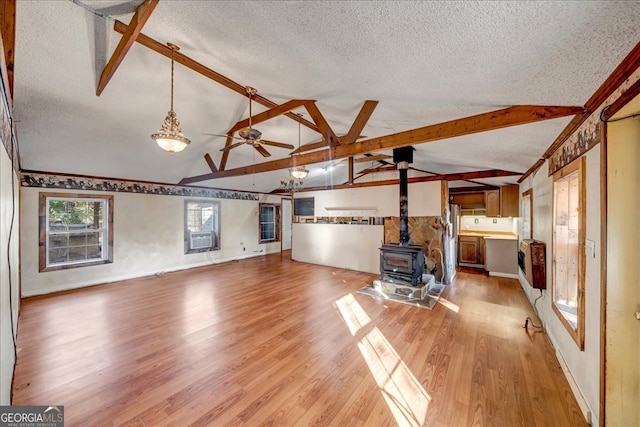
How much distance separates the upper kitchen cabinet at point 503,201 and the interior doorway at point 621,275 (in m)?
4.51

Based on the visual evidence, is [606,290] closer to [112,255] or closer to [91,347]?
[91,347]

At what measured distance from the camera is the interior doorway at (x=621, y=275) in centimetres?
133

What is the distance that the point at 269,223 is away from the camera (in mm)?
Result: 8758

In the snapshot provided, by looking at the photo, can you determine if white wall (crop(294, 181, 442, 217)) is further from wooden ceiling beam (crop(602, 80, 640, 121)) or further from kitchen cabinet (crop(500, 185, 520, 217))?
wooden ceiling beam (crop(602, 80, 640, 121))

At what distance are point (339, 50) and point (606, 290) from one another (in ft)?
7.11

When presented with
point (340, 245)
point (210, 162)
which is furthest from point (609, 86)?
point (210, 162)

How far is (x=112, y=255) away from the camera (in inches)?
202

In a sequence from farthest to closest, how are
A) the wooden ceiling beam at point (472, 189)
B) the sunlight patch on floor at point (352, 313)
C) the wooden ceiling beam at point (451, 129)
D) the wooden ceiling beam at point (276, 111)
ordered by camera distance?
1. the wooden ceiling beam at point (472, 189)
2. the sunlight patch on floor at point (352, 313)
3. the wooden ceiling beam at point (276, 111)
4. the wooden ceiling beam at point (451, 129)

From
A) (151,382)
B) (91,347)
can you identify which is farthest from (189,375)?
(91,347)

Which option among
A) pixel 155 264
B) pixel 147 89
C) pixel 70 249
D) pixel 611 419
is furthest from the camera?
pixel 155 264

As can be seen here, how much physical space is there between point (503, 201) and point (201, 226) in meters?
7.83

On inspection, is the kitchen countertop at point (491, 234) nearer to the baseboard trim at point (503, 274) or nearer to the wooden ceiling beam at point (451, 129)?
the baseboard trim at point (503, 274)

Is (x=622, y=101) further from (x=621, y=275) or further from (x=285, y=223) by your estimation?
(x=285, y=223)

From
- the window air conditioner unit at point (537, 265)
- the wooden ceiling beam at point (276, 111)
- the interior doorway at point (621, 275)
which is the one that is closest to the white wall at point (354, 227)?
the window air conditioner unit at point (537, 265)
